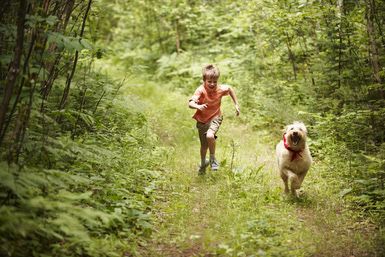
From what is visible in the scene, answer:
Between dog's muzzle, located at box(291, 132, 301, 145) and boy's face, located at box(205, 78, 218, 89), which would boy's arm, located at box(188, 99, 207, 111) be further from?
dog's muzzle, located at box(291, 132, 301, 145)

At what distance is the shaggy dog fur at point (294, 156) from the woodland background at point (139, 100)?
2.68ft

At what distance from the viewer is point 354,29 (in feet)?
31.4

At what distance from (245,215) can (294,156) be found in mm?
1408

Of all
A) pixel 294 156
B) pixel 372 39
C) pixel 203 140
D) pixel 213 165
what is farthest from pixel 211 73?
pixel 372 39

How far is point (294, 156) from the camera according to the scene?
6.90 m

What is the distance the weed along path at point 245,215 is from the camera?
519 centimetres

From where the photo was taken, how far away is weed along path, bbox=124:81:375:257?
204 inches

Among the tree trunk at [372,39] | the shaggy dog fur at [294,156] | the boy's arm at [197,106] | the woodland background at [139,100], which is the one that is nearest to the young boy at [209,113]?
the boy's arm at [197,106]

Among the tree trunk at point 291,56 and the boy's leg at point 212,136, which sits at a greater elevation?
the tree trunk at point 291,56

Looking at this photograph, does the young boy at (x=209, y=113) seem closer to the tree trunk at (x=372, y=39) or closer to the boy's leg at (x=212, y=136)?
the boy's leg at (x=212, y=136)

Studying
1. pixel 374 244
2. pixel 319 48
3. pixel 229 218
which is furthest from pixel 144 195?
pixel 319 48

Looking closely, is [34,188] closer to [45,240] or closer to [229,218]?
[45,240]

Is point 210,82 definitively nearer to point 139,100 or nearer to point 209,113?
point 209,113

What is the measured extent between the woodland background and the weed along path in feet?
0.92
